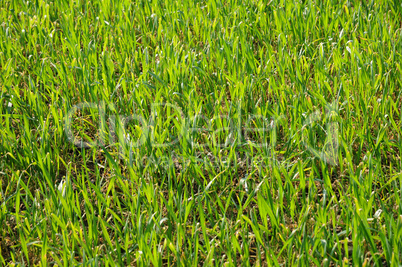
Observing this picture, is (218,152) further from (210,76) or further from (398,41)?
(398,41)

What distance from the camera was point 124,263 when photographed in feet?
4.93

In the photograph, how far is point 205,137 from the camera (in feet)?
6.13

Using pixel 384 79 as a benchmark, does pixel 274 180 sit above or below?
below

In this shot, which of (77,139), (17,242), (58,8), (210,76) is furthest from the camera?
(58,8)

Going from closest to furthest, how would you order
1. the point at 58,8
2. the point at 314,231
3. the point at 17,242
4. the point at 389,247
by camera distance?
the point at 389,247, the point at 314,231, the point at 17,242, the point at 58,8

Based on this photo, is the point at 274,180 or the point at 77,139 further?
the point at 77,139

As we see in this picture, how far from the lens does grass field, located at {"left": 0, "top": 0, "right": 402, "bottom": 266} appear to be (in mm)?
1465

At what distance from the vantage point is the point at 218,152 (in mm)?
1806

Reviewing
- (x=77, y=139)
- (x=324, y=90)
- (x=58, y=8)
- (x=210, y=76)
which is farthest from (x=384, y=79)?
(x=58, y=8)

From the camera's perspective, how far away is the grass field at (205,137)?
4.81 ft

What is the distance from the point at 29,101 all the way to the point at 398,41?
181 cm

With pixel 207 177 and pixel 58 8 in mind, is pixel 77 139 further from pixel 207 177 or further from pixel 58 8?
pixel 58 8

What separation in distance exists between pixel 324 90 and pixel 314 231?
850 millimetres

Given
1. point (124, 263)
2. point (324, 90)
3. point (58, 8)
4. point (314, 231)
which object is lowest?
point (124, 263)
